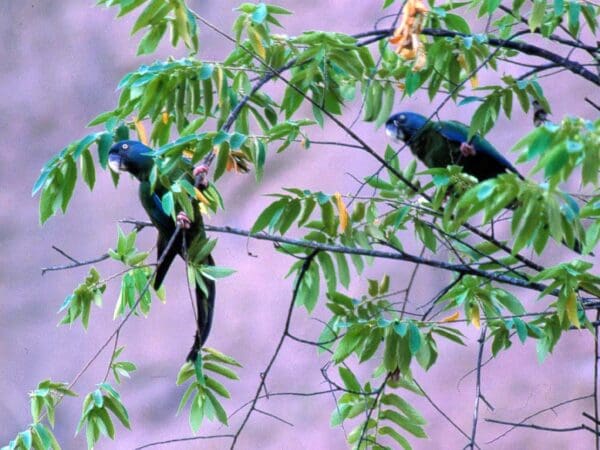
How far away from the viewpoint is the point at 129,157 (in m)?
1.71

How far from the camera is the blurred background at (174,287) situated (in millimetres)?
2996

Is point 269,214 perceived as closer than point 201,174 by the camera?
No

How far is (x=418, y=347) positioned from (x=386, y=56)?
1.97 ft

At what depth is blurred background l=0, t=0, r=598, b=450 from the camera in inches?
118

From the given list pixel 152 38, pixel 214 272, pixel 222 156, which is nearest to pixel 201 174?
pixel 222 156

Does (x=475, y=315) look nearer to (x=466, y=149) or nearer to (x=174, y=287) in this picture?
(x=466, y=149)

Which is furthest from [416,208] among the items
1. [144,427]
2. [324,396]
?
[144,427]

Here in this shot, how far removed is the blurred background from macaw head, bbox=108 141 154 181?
1441 millimetres

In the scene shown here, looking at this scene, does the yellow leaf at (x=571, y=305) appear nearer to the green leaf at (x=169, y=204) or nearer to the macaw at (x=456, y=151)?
the macaw at (x=456, y=151)

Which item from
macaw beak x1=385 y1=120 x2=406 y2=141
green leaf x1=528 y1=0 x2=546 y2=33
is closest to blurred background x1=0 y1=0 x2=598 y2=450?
macaw beak x1=385 y1=120 x2=406 y2=141

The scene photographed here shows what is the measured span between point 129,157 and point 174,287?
1.64m

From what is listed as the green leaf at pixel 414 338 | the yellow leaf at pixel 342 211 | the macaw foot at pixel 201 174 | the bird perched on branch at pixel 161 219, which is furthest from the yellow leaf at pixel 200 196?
the green leaf at pixel 414 338

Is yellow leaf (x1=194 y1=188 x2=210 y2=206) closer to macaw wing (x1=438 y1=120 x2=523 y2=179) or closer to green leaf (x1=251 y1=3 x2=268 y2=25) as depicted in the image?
green leaf (x1=251 y1=3 x2=268 y2=25)

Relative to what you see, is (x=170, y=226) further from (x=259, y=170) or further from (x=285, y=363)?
(x=285, y=363)
